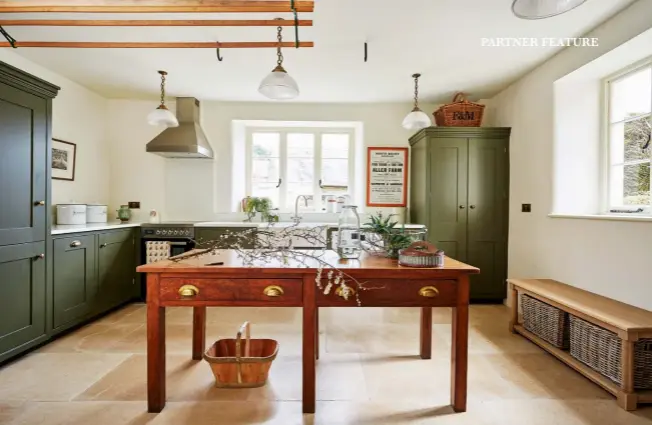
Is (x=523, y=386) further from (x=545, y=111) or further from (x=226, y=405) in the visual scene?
(x=545, y=111)

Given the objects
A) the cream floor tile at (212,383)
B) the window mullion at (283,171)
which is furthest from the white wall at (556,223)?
the window mullion at (283,171)

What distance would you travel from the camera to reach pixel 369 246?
2.04 metres

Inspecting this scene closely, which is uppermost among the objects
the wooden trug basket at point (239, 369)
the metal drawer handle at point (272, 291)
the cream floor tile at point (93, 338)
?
the metal drawer handle at point (272, 291)

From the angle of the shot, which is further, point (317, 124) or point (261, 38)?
point (317, 124)

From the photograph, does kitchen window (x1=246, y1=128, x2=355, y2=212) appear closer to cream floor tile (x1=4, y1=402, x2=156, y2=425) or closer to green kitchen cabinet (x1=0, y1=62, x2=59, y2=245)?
green kitchen cabinet (x1=0, y1=62, x2=59, y2=245)

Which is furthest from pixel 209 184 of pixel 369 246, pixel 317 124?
pixel 369 246

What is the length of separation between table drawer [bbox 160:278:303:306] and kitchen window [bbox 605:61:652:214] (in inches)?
107

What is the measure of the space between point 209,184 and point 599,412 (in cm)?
429

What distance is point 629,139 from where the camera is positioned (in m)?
2.57

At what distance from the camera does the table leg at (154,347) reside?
5.41 feet

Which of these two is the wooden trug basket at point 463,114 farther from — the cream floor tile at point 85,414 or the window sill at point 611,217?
the cream floor tile at point 85,414

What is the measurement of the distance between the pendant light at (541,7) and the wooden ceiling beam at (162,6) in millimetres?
988

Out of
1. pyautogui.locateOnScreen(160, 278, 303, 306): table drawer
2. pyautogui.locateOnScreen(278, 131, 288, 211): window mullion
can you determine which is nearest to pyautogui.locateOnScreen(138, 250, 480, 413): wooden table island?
pyautogui.locateOnScreen(160, 278, 303, 306): table drawer

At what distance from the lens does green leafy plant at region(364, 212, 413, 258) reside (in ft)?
6.16
